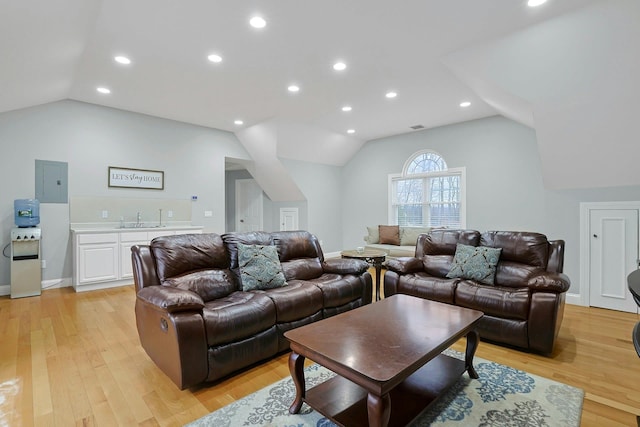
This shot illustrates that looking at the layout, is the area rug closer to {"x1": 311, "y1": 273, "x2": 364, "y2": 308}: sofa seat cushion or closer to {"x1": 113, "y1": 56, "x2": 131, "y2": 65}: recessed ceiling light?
{"x1": 311, "y1": 273, "x2": 364, "y2": 308}: sofa seat cushion

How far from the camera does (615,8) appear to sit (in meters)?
2.29

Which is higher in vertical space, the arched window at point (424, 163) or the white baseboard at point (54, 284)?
the arched window at point (424, 163)

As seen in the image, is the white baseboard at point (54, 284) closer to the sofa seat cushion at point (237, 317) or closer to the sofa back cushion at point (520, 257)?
the sofa seat cushion at point (237, 317)

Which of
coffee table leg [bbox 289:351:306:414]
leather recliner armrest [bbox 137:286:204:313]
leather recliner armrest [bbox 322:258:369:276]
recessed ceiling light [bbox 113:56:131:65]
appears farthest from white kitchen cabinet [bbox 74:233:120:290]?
coffee table leg [bbox 289:351:306:414]

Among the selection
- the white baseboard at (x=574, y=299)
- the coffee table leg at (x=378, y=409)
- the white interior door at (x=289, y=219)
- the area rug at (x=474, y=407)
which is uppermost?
the white interior door at (x=289, y=219)

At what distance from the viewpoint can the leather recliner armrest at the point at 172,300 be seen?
198cm

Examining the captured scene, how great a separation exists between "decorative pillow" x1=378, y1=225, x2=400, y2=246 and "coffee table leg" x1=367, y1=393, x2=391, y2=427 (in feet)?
16.1

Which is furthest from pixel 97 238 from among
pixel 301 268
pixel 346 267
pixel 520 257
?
pixel 520 257

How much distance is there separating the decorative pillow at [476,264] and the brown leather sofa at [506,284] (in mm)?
80

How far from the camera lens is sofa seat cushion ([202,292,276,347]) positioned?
210 centimetres

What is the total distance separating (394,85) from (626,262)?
11.3ft

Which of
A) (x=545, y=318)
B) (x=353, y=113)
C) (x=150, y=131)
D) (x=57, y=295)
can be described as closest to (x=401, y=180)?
(x=353, y=113)

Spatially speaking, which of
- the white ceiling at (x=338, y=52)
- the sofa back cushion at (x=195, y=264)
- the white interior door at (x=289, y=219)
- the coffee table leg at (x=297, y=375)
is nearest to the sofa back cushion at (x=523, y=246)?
the white ceiling at (x=338, y=52)

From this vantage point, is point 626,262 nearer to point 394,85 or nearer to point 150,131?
point 394,85
